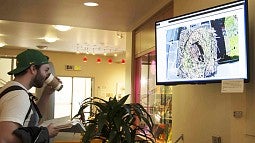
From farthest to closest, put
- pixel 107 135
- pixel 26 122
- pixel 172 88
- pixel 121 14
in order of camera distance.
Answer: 1. pixel 121 14
2. pixel 172 88
3. pixel 107 135
4. pixel 26 122

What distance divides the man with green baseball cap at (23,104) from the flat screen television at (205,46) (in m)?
0.96

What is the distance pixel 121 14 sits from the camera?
4117 millimetres

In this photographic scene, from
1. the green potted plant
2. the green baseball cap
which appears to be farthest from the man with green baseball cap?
the green potted plant

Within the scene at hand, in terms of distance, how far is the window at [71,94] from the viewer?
1016 centimetres

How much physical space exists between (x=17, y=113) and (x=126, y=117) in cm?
71

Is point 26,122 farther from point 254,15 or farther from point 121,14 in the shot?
point 121,14

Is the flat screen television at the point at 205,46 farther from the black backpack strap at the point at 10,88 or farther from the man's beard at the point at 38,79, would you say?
the black backpack strap at the point at 10,88

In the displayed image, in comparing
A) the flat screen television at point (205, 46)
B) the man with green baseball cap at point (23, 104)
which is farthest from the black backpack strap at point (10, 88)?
the flat screen television at point (205, 46)

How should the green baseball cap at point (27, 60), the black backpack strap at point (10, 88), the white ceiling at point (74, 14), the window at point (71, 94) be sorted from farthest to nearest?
the window at point (71, 94) → the white ceiling at point (74, 14) → the green baseball cap at point (27, 60) → the black backpack strap at point (10, 88)

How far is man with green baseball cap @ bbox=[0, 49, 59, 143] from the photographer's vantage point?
1712 millimetres

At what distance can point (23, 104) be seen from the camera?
5.79ft

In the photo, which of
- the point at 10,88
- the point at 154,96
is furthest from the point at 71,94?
the point at 10,88

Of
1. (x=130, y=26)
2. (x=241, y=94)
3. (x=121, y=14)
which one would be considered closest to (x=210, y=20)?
(x=241, y=94)

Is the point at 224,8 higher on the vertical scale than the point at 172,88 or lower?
higher
